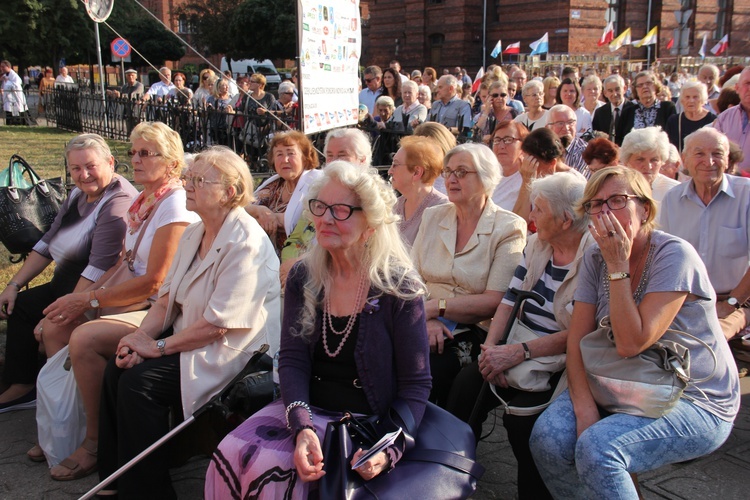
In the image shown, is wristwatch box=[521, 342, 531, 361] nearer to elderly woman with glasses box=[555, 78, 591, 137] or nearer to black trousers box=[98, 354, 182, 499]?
black trousers box=[98, 354, 182, 499]

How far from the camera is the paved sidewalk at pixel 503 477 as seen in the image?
3289mm

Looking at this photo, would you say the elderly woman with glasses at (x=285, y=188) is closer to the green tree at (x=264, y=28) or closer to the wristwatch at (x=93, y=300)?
the wristwatch at (x=93, y=300)

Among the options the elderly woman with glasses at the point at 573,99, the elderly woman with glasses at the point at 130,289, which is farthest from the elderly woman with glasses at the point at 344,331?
the elderly woman with glasses at the point at 573,99

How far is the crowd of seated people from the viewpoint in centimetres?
263

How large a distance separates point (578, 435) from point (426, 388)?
63 cm

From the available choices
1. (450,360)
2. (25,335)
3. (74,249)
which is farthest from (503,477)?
(25,335)

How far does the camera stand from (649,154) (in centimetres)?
454

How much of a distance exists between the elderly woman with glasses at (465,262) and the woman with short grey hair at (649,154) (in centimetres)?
137

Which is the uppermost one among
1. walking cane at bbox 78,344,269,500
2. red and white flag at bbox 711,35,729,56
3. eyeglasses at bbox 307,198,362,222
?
red and white flag at bbox 711,35,729,56

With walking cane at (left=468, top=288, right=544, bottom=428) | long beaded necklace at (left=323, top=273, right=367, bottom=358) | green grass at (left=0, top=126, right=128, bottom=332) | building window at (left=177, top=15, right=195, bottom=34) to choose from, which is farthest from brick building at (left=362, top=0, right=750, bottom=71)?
long beaded necklace at (left=323, top=273, right=367, bottom=358)

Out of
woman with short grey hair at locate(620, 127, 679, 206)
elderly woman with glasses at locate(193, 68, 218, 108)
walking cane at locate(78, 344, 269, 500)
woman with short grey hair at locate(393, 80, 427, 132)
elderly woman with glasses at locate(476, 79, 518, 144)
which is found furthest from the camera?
elderly woman with glasses at locate(193, 68, 218, 108)

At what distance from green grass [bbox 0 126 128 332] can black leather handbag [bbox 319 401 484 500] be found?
6.19 metres

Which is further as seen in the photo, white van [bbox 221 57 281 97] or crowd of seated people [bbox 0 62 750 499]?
white van [bbox 221 57 281 97]

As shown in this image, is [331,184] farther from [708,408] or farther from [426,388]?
[708,408]
